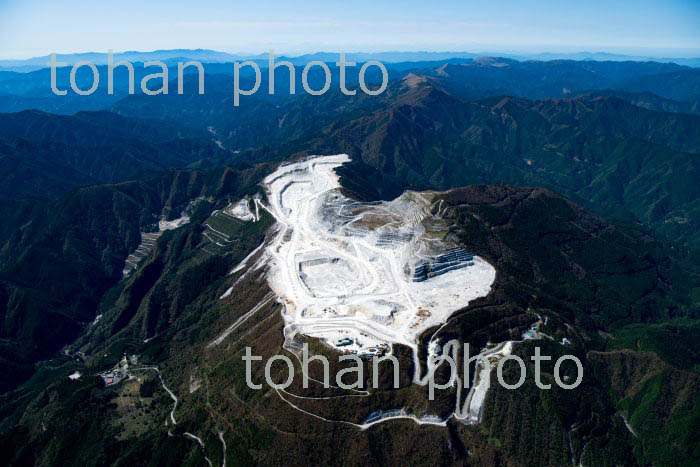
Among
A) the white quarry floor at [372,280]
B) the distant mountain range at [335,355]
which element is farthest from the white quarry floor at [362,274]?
the distant mountain range at [335,355]

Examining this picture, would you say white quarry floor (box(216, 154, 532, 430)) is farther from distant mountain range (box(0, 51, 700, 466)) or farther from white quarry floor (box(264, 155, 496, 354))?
distant mountain range (box(0, 51, 700, 466))

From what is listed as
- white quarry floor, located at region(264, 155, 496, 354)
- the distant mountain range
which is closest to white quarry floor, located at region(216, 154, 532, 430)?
white quarry floor, located at region(264, 155, 496, 354)

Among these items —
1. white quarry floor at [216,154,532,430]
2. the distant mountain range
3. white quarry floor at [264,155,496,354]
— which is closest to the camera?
the distant mountain range

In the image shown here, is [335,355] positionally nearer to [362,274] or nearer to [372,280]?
[372,280]

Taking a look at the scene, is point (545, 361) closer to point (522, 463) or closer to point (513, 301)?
point (513, 301)

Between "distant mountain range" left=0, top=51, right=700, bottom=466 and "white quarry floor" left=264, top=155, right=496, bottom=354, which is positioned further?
"white quarry floor" left=264, top=155, right=496, bottom=354

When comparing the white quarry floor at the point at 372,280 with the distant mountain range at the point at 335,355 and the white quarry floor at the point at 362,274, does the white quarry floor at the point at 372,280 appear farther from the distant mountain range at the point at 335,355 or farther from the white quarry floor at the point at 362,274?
the distant mountain range at the point at 335,355

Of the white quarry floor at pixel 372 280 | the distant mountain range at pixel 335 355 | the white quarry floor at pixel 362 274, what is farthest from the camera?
the white quarry floor at pixel 362 274

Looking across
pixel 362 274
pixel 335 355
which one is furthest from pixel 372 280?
pixel 335 355

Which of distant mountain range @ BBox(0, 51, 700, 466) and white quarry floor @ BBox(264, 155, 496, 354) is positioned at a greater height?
white quarry floor @ BBox(264, 155, 496, 354)

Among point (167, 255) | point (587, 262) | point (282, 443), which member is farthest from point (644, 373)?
point (167, 255)

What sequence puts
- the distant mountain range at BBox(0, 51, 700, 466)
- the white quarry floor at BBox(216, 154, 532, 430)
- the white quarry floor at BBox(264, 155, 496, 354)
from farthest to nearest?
the white quarry floor at BBox(264, 155, 496, 354) < the white quarry floor at BBox(216, 154, 532, 430) < the distant mountain range at BBox(0, 51, 700, 466)
